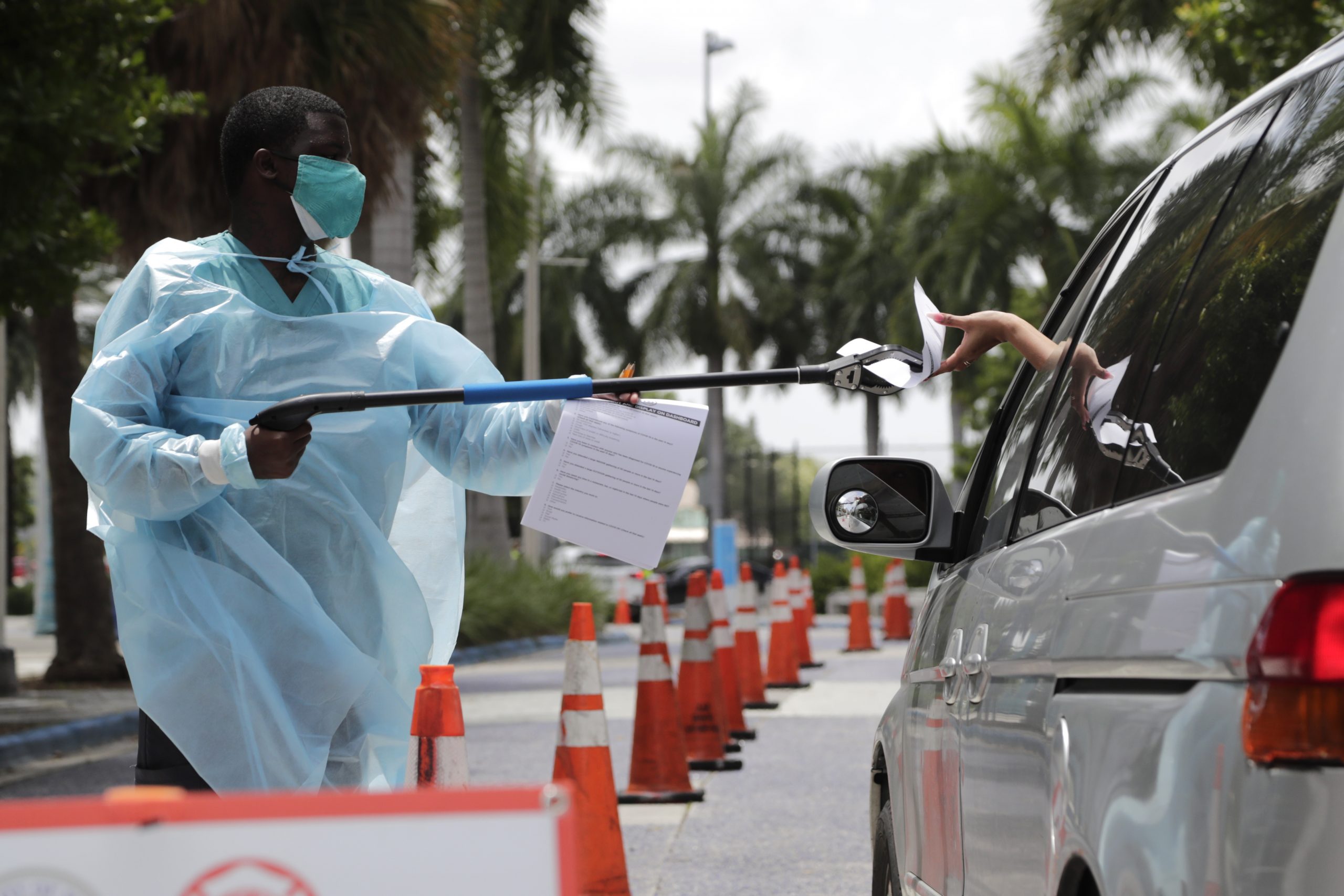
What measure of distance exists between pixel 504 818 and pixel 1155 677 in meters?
0.74

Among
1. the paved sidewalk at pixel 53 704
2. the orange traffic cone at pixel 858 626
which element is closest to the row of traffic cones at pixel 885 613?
the orange traffic cone at pixel 858 626

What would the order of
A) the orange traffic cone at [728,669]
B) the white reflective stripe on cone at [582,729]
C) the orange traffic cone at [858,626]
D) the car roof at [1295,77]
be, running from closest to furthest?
the car roof at [1295,77] < the white reflective stripe on cone at [582,729] < the orange traffic cone at [728,669] < the orange traffic cone at [858,626]

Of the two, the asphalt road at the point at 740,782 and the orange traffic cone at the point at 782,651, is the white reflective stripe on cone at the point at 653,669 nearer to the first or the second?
the asphalt road at the point at 740,782

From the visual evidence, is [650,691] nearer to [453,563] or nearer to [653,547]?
[453,563]

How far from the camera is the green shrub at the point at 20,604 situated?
42.6 meters

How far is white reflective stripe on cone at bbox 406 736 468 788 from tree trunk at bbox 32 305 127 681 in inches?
453

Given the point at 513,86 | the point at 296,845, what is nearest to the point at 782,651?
the point at 513,86

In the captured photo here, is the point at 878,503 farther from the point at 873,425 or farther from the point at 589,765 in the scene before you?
the point at 873,425

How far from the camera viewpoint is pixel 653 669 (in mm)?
7250

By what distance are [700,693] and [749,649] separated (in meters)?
3.56

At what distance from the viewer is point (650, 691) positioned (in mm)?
7305

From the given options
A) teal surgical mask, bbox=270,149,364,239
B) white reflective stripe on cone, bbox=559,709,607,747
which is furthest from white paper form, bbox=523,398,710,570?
white reflective stripe on cone, bbox=559,709,607,747

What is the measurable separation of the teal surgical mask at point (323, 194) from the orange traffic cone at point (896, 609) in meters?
16.5

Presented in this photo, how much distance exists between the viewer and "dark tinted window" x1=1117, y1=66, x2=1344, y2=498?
176cm
